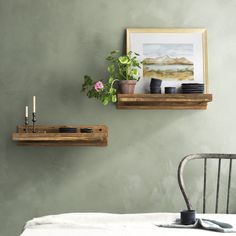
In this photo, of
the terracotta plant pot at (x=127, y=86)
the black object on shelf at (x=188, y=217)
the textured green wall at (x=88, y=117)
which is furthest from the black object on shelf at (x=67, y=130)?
the black object on shelf at (x=188, y=217)

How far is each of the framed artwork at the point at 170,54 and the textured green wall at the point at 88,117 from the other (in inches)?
2.8

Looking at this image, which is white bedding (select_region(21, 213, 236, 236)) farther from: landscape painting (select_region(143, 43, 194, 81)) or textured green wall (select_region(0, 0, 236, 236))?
landscape painting (select_region(143, 43, 194, 81))

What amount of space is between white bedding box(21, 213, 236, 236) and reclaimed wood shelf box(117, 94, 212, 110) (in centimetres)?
121

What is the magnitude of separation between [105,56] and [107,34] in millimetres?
162

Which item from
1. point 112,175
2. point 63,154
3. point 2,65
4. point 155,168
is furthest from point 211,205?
point 2,65

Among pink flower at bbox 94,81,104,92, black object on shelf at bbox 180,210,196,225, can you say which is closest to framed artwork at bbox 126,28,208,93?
pink flower at bbox 94,81,104,92

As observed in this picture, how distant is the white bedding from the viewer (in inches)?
81.4

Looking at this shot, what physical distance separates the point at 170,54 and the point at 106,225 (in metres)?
1.83

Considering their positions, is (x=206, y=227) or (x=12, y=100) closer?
(x=206, y=227)

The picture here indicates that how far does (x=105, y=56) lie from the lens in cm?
373

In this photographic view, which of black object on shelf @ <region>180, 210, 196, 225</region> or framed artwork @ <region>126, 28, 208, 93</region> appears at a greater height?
framed artwork @ <region>126, 28, 208, 93</region>

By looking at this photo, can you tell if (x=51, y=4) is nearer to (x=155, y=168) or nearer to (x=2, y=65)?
(x=2, y=65)

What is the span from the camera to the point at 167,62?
3725 millimetres

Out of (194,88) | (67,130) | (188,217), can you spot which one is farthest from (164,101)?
(188,217)
